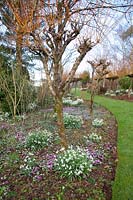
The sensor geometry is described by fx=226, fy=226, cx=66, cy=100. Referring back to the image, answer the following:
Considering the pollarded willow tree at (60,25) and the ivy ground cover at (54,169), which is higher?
the pollarded willow tree at (60,25)

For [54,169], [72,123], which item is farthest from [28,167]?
[72,123]

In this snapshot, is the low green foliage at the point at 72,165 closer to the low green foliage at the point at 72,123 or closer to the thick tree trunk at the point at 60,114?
the thick tree trunk at the point at 60,114

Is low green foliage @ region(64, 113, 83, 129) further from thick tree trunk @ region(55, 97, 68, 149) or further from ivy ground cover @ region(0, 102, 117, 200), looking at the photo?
thick tree trunk @ region(55, 97, 68, 149)

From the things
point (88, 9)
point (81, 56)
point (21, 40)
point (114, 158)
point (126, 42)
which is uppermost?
point (126, 42)

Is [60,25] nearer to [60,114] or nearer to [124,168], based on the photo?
[60,114]

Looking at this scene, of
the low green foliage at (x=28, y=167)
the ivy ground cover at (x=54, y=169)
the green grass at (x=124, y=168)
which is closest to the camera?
the ivy ground cover at (x=54, y=169)

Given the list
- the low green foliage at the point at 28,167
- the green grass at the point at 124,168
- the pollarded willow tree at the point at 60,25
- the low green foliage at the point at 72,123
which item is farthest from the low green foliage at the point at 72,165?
the low green foliage at the point at 72,123

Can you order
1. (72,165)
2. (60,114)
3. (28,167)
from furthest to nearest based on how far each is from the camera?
(60,114) < (28,167) < (72,165)

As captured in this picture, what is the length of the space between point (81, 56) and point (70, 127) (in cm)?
283

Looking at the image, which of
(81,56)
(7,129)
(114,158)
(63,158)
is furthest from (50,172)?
(7,129)

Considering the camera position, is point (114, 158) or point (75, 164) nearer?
point (75, 164)

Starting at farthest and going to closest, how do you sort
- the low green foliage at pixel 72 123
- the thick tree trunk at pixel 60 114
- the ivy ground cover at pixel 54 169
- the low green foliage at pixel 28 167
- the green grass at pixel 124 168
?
the low green foliage at pixel 72 123, the thick tree trunk at pixel 60 114, the low green foliage at pixel 28 167, the green grass at pixel 124 168, the ivy ground cover at pixel 54 169

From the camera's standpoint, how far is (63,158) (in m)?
3.45

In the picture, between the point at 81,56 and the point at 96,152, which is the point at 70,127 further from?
the point at 81,56
